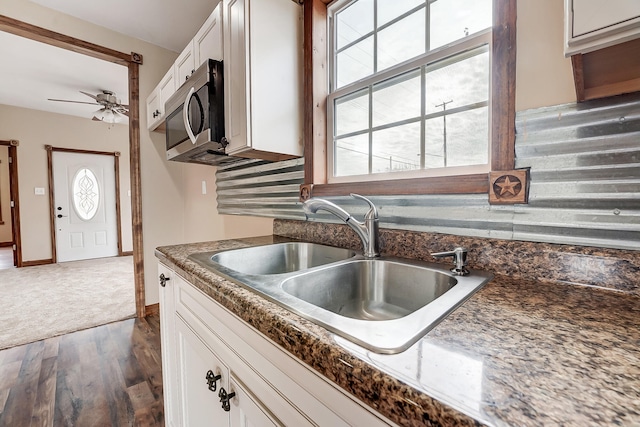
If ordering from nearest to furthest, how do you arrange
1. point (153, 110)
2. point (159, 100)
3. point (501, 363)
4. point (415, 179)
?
point (501, 363) → point (415, 179) → point (159, 100) → point (153, 110)

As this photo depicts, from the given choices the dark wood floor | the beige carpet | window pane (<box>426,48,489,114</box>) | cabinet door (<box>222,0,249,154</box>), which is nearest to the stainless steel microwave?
cabinet door (<box>222,0,249,154</box>)

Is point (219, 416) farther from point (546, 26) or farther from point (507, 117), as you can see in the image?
point (546, 26)

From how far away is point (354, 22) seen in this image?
141 cm

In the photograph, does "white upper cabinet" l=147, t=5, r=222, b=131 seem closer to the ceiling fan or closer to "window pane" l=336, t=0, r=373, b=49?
"window pane" l=336, t=0, r=373, b=49

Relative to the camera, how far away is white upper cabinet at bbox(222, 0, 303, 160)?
129 cm

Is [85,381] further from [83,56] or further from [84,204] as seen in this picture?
[84,204]

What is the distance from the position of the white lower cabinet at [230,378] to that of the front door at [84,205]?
5113 millimetres

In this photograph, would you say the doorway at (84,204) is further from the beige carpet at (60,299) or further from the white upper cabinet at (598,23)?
the white upper cabinet at (598,23)

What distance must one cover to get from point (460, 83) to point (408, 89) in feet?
0.73

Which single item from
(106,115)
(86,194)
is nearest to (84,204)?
(86,194)

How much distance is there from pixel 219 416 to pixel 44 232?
18.9 feet

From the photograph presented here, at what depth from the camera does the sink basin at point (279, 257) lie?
3.76 ft

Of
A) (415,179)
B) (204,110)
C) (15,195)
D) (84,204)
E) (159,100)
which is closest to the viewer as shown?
(415,179)

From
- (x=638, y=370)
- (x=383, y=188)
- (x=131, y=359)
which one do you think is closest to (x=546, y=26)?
(x=383, y=188)
